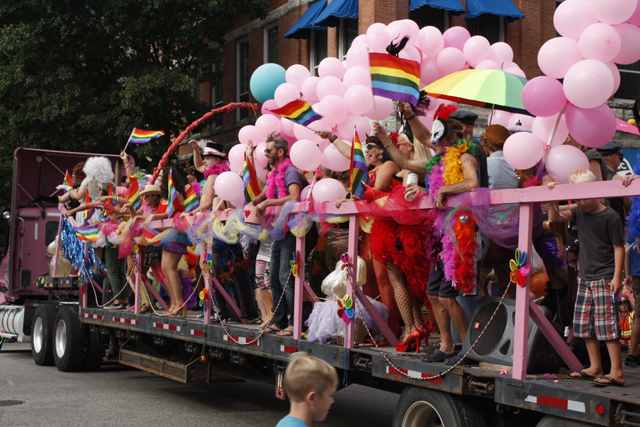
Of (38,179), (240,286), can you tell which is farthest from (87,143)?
(240,286)

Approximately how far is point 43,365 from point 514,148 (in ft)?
31.0

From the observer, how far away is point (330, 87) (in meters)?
7.31

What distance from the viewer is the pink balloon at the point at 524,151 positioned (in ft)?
15.7

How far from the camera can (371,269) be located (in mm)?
6578

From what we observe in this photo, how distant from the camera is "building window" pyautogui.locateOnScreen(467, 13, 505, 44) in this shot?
17984 millimetres

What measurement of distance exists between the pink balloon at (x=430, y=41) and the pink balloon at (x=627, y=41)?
2.76 metres

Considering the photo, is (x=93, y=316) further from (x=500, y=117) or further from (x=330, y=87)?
(x=500, y=117)

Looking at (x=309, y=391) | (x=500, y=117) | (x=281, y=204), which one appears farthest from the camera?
(x=500, y=117)

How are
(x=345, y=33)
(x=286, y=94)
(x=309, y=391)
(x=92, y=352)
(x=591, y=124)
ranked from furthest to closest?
(x=345, y=33), (x=92, y=352), (x=286, y=94), (x=591, y=124), (x=309, y=391)

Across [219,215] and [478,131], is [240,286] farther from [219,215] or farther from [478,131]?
[478,131]

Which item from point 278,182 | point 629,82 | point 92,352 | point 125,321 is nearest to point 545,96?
point 278,182

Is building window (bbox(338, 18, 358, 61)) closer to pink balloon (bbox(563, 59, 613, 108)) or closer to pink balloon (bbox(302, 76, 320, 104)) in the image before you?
pink balloon (bbox(302, 76, 320, 104))

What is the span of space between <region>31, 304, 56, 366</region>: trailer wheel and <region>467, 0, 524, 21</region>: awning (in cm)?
1093

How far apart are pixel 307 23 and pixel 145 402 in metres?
12.2
